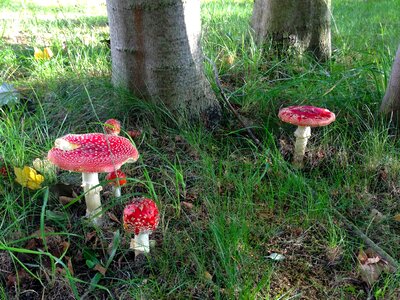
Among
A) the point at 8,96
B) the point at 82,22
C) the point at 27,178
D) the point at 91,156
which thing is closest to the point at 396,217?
the point at 91,156

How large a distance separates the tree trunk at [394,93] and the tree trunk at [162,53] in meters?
1.06

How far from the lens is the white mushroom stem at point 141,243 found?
5.26 ft

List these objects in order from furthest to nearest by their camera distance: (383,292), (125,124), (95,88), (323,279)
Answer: (95,88) < (125,124) < (323,279) < (383,292)

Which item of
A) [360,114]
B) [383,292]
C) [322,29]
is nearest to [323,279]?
[383,292]

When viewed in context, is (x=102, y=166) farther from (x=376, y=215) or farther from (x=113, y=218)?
(x=376, y=215)

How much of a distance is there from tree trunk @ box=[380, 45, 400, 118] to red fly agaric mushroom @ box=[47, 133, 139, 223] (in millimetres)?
1574

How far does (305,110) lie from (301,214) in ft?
1.89

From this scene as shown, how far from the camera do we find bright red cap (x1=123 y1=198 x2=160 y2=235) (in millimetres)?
1522

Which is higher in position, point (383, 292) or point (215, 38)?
point (215, 38)

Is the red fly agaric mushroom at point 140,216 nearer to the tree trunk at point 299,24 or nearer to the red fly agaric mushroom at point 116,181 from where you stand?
the red fly agaric mushroom at point 116,181

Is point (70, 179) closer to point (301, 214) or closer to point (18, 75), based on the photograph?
point (301, 214)

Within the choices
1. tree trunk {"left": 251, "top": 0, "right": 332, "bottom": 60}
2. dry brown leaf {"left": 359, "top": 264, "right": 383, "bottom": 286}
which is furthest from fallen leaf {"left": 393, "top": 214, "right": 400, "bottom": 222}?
tree trunk {"left": 251, "top": 0, "right": 332, "bottom": 60}

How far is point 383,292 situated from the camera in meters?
1.48

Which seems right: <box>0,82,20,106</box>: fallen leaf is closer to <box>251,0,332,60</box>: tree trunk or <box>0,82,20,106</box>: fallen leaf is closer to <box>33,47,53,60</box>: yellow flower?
<box>33,47,53,60</box>: yellow flower
